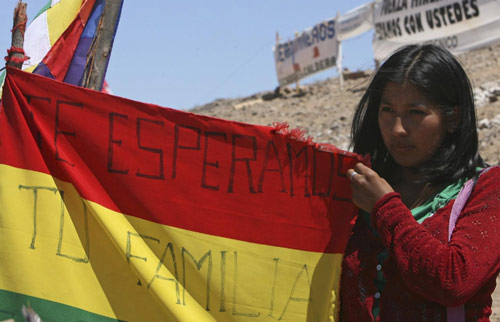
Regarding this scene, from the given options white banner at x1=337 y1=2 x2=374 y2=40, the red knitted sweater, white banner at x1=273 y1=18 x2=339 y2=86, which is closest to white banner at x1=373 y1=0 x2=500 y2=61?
white banner at x1=337 y1=2 x2=374 y2=40

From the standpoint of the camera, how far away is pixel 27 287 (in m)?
2.53

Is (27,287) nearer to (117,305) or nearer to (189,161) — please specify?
(117,305)

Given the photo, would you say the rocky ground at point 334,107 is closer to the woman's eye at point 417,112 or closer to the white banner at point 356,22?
the white banner at point 356,22

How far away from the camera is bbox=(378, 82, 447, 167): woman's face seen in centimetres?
234

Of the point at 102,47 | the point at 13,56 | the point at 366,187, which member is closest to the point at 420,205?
the point at 366,187

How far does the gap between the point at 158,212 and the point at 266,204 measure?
1.28 ft

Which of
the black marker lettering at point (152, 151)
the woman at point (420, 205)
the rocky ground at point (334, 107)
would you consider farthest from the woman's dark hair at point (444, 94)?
the rocky ground at point (334, 107)

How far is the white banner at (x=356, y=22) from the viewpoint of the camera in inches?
621

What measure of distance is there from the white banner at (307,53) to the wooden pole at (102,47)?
15.9m

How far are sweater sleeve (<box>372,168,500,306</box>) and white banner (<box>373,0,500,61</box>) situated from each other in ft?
26.5

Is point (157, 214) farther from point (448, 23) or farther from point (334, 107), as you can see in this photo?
point (334, 107)

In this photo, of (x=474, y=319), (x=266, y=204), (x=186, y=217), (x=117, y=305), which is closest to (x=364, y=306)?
(x=474, y=319)

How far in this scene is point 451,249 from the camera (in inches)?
82.0

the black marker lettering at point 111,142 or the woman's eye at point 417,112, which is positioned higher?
the woman's eye at point 417,112
